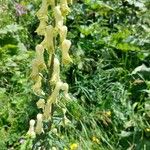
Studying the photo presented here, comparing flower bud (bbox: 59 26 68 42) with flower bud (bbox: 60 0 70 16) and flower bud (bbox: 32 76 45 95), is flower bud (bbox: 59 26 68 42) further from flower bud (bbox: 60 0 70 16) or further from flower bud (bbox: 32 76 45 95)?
flower bud (bbox: 32 76 45 95)

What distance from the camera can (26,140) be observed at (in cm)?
378

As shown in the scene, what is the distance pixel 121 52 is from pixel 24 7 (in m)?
1.22

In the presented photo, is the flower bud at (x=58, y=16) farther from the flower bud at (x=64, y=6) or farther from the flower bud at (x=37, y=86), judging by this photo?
the flower bud at (x=37, y=86)

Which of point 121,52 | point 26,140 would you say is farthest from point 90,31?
point 26,140

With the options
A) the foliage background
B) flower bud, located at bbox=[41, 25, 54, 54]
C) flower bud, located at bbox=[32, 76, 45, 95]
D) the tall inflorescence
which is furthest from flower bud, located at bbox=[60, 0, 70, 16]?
the foliage background

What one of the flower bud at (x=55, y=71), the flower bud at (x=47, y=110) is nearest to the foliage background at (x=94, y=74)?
the flower bud at (x=47, y=110)

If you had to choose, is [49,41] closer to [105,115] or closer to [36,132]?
[36,132]

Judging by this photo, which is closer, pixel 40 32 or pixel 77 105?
pixel 40 32

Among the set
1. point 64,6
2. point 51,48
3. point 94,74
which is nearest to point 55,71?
point 51,48

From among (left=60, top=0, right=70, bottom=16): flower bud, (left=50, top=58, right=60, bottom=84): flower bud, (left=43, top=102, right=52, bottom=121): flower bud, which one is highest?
(left=60, top=0, right=70, bottom=16): flower bud

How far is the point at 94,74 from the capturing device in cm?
484

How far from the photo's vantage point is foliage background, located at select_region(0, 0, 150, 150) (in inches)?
165

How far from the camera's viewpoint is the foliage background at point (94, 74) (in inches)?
165

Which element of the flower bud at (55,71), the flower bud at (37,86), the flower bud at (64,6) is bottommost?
the flower bud at (37,86)
